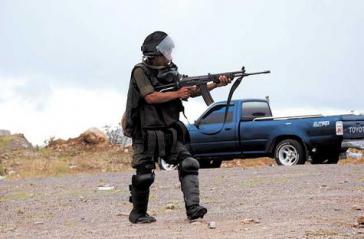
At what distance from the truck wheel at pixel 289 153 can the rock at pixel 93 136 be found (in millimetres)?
13922

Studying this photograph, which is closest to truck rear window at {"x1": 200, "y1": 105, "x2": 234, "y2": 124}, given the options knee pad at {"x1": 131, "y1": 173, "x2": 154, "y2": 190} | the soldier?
the soldier

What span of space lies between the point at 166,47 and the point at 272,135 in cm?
1126

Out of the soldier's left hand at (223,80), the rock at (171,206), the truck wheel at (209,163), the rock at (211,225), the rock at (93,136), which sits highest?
the rock at (93,136)

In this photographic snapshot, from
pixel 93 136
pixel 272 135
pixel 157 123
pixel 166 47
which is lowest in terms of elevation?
pixel 157 123

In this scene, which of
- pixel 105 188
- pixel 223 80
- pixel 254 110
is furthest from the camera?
pixel 254 110

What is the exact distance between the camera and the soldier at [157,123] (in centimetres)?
A: 816

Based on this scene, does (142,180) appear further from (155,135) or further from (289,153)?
(289,153)

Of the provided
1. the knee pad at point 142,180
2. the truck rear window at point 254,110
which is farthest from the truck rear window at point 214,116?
the knee pad at point 142,180

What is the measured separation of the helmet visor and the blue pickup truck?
34.7ft

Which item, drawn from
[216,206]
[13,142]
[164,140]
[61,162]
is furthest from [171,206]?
[13,142]

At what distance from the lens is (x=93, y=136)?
32531 mm

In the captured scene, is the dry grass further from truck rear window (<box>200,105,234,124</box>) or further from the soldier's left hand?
the soldier's left hand

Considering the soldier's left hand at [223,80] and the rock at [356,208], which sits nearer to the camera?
the soldier's left hand at [223,80]

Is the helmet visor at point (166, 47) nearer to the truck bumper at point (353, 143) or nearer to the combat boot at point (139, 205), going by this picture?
the combat boot at point (139, 205)
